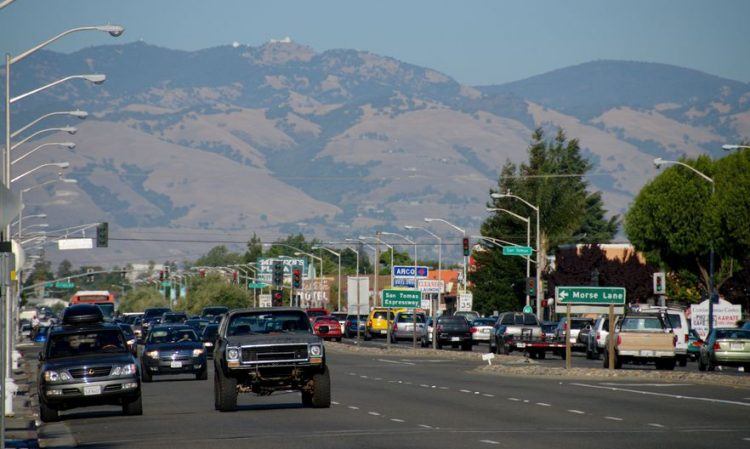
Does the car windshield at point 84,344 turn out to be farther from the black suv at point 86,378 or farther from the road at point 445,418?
the road at point 445,418

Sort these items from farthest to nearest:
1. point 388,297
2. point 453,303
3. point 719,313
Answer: point 453,303 < point 388,297 < point 719,313

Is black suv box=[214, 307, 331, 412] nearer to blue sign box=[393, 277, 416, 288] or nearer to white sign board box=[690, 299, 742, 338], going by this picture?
white sign board box=[690, 299, 742, 338]

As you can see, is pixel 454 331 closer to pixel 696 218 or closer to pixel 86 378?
pixel 696 218

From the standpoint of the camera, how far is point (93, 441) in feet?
75.5

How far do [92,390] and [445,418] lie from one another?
700 centimetres

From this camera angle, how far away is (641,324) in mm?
46812

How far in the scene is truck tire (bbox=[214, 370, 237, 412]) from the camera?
27844mm

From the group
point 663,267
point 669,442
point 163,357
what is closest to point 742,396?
point 669,442

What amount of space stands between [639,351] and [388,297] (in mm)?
26288

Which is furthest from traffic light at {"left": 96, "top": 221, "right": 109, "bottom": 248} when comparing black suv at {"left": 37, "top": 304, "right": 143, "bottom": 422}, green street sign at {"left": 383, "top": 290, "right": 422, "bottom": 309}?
black suv at {"left": 37, "top": 304, "right": 143, "bottom": 422}

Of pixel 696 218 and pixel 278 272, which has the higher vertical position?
pixel 696 218

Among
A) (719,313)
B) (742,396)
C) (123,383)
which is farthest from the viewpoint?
(719,313)

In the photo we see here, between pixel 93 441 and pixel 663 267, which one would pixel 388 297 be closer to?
pixel 663 267

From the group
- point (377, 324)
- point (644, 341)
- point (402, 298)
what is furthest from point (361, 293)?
point (644, 341)
